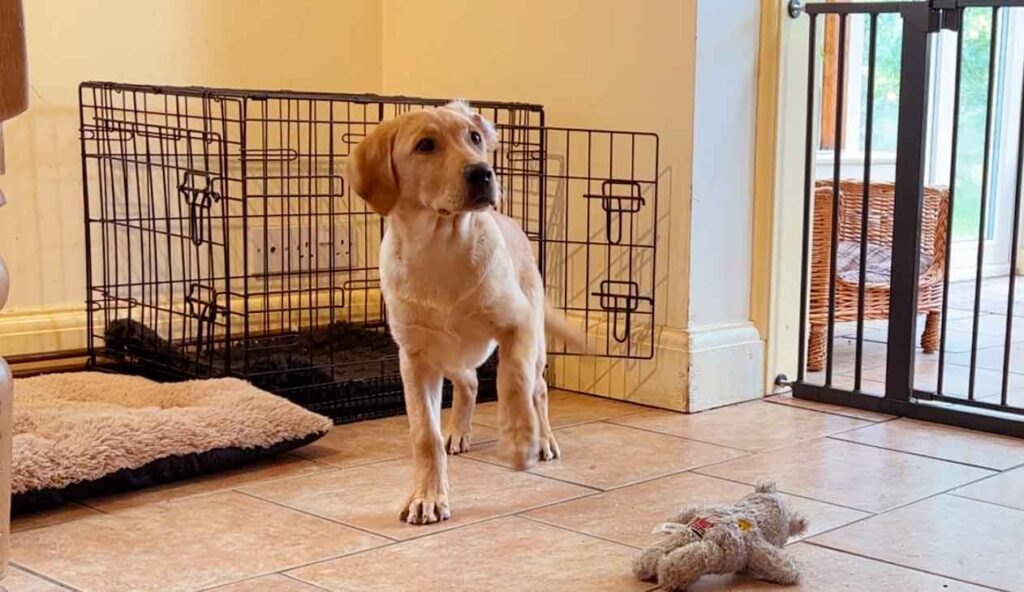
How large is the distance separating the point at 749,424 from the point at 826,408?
0.29 m

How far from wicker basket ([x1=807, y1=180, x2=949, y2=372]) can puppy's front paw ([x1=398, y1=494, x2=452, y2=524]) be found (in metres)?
1.68

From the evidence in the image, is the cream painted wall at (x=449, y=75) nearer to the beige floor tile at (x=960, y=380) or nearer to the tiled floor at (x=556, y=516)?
the tiled floor at (x=556, y=516)

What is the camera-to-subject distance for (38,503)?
7.26 feet

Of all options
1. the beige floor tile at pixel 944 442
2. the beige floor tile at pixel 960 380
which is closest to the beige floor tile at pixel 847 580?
the beige floor tile at pixel 944 442

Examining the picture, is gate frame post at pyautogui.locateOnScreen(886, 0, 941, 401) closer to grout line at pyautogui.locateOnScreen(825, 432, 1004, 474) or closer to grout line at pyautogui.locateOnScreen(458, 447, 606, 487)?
grout line at pyautogui.locateOnScreen(825, 432, 1004, 474)

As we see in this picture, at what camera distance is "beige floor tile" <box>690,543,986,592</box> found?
6.10 feet

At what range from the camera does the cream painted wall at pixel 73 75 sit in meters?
3.16

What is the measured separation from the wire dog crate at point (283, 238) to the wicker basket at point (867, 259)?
640mm

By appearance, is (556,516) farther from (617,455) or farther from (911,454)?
(911,454)

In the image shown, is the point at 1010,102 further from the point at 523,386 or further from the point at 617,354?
the point at 523,386

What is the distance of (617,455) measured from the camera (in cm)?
270

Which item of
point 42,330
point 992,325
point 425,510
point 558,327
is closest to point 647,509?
point 425,510

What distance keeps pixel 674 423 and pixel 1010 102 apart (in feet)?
11.5

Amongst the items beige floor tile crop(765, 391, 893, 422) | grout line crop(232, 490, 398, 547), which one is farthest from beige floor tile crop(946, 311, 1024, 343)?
grout line crop(232, 490, 398, 547)
